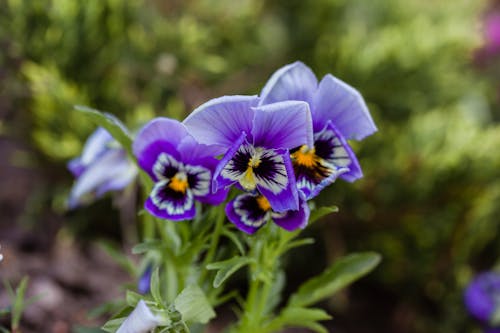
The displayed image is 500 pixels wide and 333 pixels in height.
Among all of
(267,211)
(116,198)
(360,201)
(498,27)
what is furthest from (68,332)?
(498,27)

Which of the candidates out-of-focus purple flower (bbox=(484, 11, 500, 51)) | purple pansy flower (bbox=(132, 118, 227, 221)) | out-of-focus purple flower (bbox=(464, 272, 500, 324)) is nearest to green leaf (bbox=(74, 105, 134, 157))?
purple pansy flower (bbox=(132, 118, 227, 221))

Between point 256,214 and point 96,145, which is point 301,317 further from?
point 96,145

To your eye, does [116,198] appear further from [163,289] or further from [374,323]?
[374,323]

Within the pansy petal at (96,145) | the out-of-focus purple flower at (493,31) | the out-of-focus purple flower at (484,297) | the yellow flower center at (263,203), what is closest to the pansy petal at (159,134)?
the yellow flower center at (263,203)

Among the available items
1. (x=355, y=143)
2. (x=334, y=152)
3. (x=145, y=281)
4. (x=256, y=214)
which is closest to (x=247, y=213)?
(x=256, y=214)

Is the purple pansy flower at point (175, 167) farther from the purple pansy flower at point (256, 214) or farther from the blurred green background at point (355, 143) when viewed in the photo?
the blurred green background at point (355, 143)

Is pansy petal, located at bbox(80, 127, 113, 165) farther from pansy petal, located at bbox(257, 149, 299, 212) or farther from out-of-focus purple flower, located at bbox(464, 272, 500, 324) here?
out-of-focus purple flower, located at bbox(464, 272, 500, 324)
